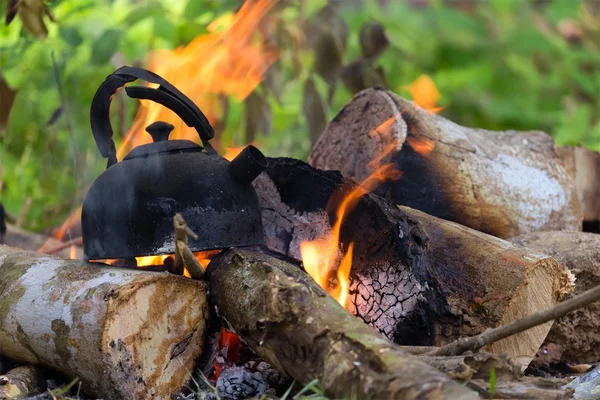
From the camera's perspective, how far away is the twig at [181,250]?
92.0 inches

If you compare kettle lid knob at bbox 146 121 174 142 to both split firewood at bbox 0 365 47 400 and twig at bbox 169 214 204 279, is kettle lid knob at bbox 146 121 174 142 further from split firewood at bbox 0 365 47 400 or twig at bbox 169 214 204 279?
split firewood at bbox 0 365 47 400

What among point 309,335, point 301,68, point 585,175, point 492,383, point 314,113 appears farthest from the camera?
point 301,68

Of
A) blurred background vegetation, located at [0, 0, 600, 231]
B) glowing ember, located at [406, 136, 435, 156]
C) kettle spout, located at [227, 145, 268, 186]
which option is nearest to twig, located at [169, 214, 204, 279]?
kettle spout, located at [227, 145, 268, 186]

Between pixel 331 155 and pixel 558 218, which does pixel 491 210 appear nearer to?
pixel 558 218

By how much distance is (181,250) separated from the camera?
2.52 metres

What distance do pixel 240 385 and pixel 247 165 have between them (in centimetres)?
71

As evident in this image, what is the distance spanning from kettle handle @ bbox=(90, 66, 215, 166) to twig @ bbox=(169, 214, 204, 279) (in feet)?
1.50

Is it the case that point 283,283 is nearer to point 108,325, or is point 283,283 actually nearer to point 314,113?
point 108,325

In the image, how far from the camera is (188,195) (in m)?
2.72

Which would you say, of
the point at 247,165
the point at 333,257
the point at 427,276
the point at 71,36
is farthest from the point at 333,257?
the point at 71,36

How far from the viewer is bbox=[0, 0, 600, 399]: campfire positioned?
7.44 ft

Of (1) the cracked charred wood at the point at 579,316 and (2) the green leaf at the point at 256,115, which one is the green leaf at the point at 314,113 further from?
(1) the cracked charred wood at the point at 579,316

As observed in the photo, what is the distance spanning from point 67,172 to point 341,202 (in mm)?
3695

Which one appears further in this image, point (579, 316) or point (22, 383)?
point (579, 316)
